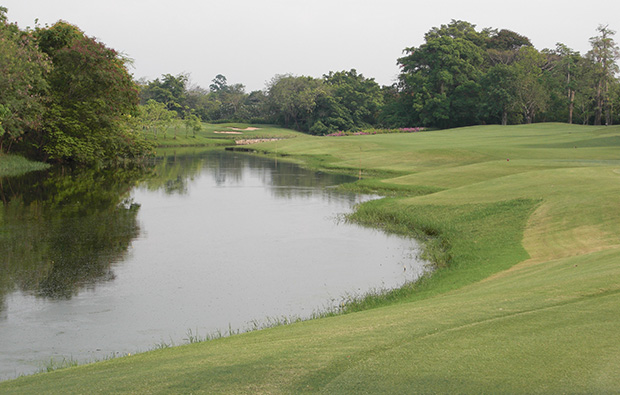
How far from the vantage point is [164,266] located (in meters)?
15.5

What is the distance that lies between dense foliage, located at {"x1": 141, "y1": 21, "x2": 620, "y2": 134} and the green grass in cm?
5111

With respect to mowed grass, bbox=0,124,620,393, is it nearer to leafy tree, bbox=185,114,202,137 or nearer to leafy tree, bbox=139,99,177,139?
leafy tree, bbox=139,99,177,139

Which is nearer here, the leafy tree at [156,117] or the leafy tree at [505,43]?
the leafy tree at [156,117]

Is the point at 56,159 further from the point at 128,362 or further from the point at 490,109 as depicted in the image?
the point at 490,109

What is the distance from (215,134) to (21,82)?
60073 millimetres

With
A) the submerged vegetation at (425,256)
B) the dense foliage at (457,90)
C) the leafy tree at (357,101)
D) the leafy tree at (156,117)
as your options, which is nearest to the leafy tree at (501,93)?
the dense foliage at (457,90)

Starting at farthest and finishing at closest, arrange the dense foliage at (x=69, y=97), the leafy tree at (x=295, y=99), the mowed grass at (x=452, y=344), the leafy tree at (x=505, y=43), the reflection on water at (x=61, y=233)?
the leafy tree at (x=295, y=99) → the leafy tree at (x=505, y=43) → the dense foliage at (x=69, y=97) → the reflection on water at (x=61, y=233) → the mowed grass at (x=452, y=344)

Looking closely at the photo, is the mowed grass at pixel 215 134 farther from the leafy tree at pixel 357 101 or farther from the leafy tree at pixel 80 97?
the leafy tree at pixel 80 97

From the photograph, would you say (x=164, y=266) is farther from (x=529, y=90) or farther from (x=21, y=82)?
(x=529, y=90)

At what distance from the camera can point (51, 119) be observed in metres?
44.5

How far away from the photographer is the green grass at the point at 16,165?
1619 inches

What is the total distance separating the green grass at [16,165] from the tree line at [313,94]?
1.16m

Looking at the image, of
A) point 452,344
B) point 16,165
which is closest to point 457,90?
point 16,165

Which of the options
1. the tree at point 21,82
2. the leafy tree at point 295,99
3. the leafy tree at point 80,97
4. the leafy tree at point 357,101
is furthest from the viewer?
the leafy tree at point 295,99
